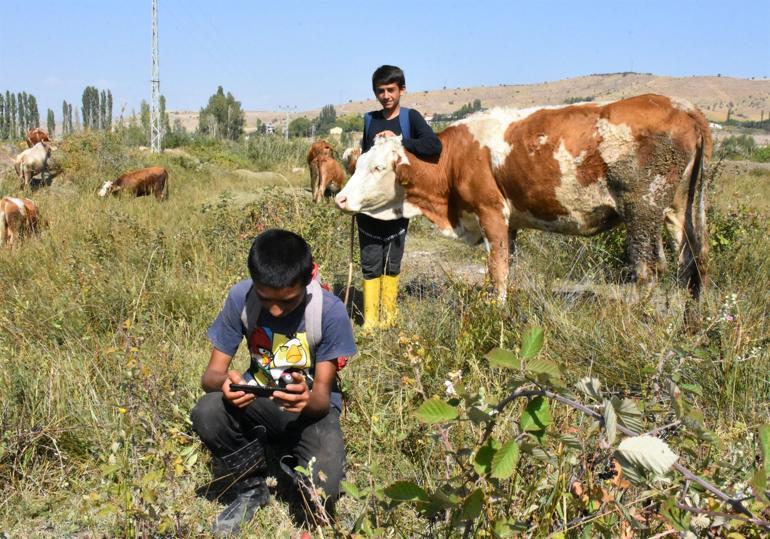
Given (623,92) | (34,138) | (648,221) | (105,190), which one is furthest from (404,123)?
(623,92)

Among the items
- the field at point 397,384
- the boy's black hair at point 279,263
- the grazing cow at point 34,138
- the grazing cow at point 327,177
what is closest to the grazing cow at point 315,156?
the grazing cow at point 327,177

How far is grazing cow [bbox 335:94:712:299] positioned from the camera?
15.2 ft

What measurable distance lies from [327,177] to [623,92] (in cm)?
10505

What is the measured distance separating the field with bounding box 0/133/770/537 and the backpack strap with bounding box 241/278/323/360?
40 cm

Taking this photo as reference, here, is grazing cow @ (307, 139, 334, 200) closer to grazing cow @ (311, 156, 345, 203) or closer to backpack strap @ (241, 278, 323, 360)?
grazing cow @ (311, 156, 345, 203)

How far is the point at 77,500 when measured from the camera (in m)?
2.98

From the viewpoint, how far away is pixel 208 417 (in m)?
2.92

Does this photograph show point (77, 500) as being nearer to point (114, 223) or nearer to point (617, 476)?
point (617, 476)

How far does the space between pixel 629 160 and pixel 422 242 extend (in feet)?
13.9

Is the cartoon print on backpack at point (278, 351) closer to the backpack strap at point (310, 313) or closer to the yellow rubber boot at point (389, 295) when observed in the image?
the backpack strap at point (310, 313)

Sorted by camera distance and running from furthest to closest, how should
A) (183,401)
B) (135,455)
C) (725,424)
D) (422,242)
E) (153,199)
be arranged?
(153,199)
(422,242)
(183,401)
(725,424)
(135,455)

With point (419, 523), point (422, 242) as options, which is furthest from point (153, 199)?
point (419, 523)

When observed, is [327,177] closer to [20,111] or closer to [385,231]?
[385,231]

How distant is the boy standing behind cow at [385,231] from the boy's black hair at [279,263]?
2.43 metres
